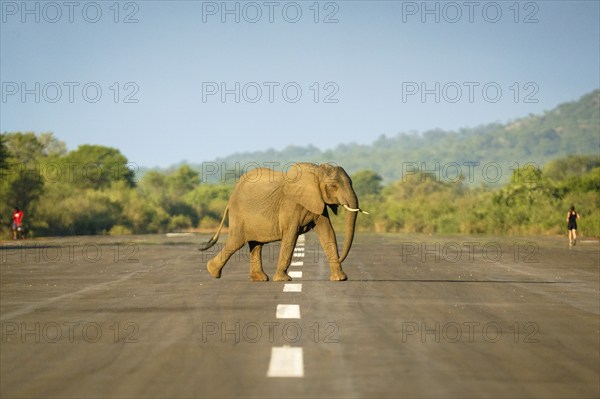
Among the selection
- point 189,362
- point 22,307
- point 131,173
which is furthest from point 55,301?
point 131,173

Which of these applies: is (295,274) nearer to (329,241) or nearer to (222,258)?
(222,258)

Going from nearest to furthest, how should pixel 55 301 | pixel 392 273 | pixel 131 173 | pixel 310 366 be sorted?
1. pixel 310 366
2. pixel 55 301
3. pixel 392 273
4. pixel 131 173

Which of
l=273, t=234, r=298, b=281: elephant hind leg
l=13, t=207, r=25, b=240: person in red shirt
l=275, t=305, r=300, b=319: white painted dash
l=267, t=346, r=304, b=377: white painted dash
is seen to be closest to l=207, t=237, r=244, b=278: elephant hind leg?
l=273, t=234, r=298, b=281: elephant hind leg

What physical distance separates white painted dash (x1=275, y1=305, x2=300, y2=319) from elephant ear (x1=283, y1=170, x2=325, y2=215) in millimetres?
4688

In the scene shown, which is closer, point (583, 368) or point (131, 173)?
point (583, 368)

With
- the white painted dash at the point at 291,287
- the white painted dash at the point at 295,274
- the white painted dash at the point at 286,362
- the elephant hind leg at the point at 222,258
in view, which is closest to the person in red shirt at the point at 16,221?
the white painted dash at the point at 295,274

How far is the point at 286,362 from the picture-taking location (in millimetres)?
9680

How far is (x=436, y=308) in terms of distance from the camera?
15.3 metres

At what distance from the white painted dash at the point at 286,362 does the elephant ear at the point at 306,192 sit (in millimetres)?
9029

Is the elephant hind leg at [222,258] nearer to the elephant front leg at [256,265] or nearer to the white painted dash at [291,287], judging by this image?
the elephant front leg at [256,265]

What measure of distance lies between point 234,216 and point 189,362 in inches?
427

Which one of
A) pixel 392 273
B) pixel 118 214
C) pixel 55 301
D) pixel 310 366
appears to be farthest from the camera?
pixel 118 214

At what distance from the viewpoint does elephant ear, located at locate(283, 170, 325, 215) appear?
19.6 meters

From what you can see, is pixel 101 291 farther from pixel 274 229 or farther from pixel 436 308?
pixel 436 308
